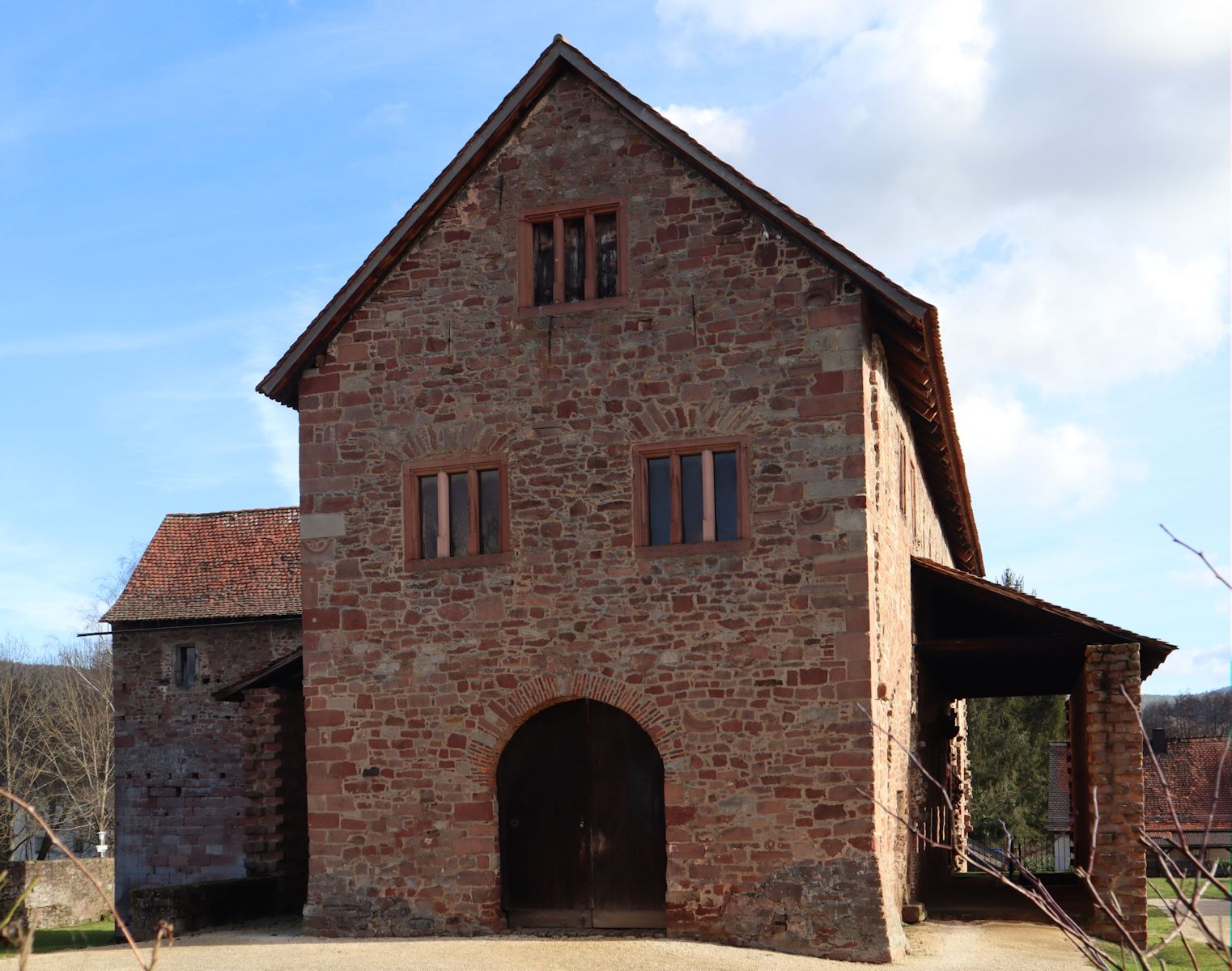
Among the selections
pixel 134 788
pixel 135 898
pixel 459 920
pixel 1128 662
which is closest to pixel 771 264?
pixel 1128 662

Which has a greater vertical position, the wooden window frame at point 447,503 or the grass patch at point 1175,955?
the wooden window frame at point 447,503

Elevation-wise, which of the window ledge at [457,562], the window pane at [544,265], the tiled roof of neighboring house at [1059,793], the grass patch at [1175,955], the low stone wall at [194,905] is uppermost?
the window pane at [544,265]

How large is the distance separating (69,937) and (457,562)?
15833mm

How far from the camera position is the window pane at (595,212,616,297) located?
15.7 metres

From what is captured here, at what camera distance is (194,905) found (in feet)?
54.1

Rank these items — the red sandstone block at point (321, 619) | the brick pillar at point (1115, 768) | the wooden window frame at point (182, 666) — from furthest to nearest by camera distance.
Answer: the wooden window frame at point (182, 666), the red sandstone block at point (321, 619), the brick pillar at point (1115, 768)

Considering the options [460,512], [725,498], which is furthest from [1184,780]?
[460,512]

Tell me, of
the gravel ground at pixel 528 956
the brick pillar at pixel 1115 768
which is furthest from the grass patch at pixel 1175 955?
the gravel ground at pixel 528 956

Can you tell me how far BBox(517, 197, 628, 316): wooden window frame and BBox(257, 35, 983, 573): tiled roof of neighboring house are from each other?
0.97m

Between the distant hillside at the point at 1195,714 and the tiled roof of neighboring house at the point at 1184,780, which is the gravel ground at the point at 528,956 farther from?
the distant hillside at the point at 1195,714

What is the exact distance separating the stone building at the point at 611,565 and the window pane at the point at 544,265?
0.05m

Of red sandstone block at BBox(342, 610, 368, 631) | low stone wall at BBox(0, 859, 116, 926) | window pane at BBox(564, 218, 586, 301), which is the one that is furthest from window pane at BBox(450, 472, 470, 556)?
low stone wall at BBox(0, 859, 116, 926)

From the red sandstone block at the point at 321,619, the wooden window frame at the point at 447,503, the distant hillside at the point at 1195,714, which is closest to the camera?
the wooden window frame at the point at 447,503

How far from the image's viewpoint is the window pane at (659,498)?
15.1 metres
